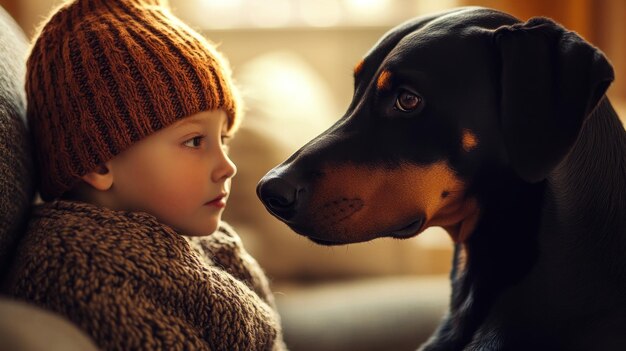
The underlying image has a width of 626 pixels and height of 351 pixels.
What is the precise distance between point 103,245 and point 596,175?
2.44 ft

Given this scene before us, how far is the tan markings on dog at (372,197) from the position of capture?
1.11 m

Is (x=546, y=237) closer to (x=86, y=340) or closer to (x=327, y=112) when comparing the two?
(x=86, y=340)

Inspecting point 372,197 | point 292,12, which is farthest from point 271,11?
point 372,197

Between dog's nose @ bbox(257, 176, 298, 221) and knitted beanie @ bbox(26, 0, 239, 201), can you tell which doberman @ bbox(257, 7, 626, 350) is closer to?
dog's nose @ bbox(257, 176, 298, 221)

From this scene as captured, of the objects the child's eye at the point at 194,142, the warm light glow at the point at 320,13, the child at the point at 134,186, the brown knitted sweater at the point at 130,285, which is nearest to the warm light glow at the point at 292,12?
the warm light glow at the point at 320,13

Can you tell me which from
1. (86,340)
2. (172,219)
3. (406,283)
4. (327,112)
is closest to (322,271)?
(406,283)

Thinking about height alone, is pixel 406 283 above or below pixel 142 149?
below

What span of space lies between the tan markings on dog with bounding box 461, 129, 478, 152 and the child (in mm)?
390

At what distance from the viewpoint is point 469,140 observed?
43.7 inches

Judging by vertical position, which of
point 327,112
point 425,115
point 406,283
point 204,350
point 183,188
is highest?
point 425,115

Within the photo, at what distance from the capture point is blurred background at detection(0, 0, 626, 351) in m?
2.14

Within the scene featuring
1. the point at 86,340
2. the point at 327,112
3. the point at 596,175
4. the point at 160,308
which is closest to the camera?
the point at 86,340

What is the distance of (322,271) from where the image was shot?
2412 mm

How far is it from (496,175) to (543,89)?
0.53 feet
